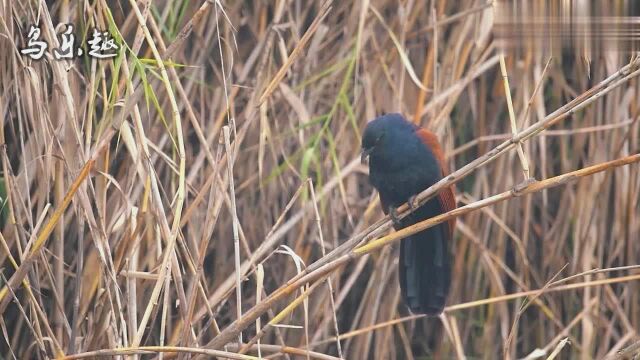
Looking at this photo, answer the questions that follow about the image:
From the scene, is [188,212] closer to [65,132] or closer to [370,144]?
[65,132]

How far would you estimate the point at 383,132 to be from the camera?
265 centimetres

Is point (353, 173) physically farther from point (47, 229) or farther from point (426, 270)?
point (47, 229)

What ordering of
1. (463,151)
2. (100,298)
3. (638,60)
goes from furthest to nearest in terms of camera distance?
(463,151)
(100,298)
(638,60)

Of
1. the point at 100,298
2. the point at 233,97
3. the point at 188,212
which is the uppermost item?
the point at 233,97

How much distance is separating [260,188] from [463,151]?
0.66 m

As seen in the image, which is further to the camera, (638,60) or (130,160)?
(130,160)

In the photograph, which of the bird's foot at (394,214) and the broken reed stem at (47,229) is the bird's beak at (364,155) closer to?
the bird's foot at (394,214)

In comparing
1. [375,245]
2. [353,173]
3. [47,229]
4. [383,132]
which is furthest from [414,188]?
[47,229]

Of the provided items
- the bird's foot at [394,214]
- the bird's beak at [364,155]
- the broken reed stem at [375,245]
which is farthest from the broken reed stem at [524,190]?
the bird's beak at [364,155]

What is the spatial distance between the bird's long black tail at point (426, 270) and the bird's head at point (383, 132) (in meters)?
0.27

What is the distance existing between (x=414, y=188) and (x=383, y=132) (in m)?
0.20

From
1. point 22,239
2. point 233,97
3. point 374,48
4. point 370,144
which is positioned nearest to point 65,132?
point 22,239

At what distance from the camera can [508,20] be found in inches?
109

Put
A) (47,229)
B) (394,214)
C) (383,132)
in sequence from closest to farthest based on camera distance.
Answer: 1. (47,229)
2. (394,214)
3. (383,132)
